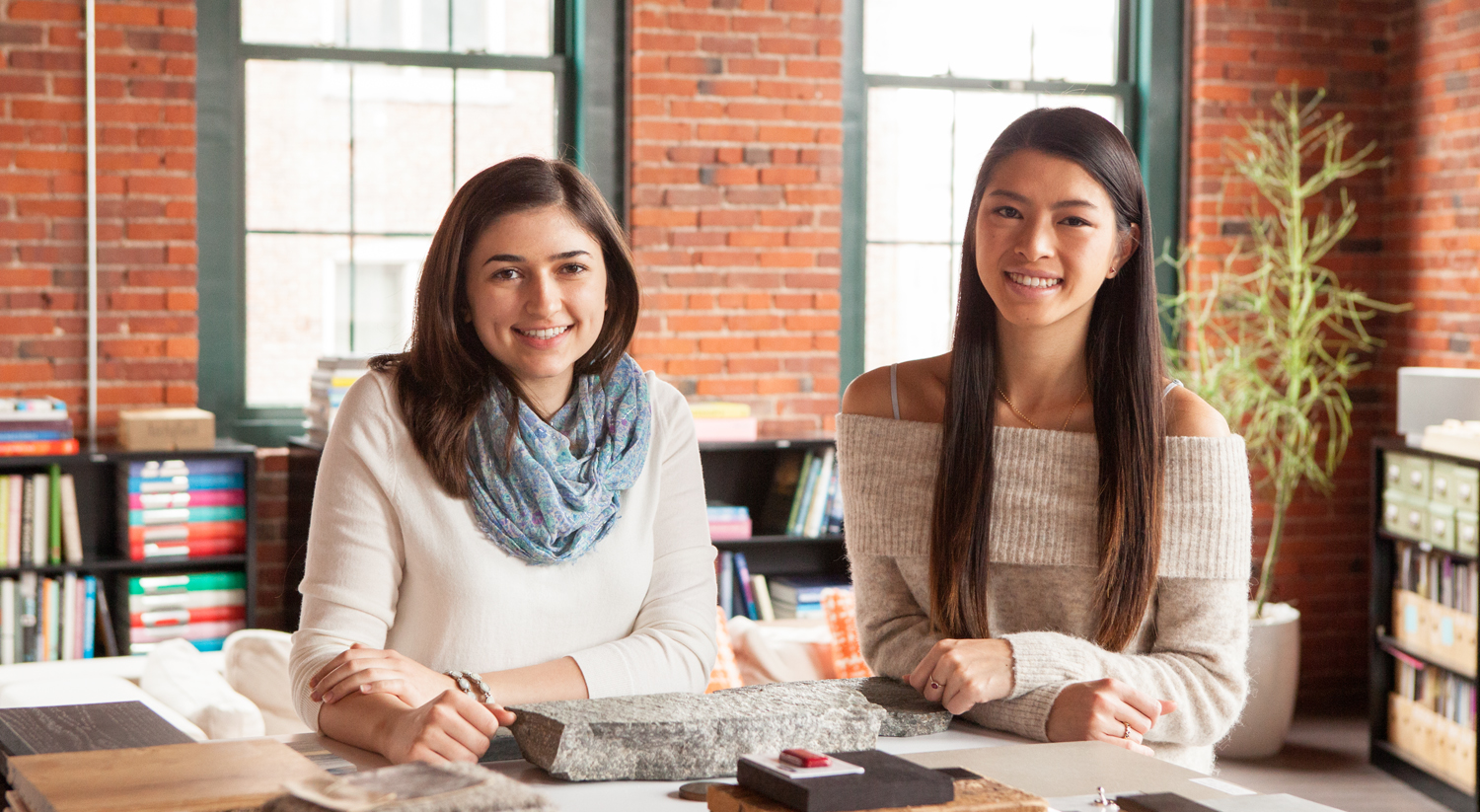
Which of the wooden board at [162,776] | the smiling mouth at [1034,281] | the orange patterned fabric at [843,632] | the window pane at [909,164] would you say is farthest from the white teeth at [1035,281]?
the window pane at [909,164]

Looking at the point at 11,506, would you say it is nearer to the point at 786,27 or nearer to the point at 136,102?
the point at 136,102

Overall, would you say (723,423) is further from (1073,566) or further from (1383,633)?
(1073,566)

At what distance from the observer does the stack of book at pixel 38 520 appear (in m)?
3.75

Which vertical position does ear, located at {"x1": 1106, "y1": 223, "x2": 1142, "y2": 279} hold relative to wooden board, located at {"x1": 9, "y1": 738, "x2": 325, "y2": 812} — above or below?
above

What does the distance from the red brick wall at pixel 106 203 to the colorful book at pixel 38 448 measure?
1.09ft

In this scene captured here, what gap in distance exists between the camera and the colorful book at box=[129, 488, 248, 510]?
3887 millimetres

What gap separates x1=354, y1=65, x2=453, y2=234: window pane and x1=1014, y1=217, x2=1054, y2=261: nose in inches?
128

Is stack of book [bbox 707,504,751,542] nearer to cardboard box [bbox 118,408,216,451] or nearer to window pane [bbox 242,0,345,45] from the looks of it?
cardboard box [bbox 118,408,216,451]

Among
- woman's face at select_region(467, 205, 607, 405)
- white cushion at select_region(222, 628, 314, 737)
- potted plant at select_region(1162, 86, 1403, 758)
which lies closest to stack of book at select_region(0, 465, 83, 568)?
white cushion at select_region(222, 628, 314, 737)

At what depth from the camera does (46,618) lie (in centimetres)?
381

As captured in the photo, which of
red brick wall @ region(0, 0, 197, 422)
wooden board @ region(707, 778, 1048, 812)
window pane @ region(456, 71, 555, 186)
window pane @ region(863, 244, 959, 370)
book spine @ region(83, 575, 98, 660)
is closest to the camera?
wooden board @ region(707, 778, 1048, 812)

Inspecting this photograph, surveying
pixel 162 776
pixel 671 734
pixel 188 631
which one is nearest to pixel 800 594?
pixel 188 631

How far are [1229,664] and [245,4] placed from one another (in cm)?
376

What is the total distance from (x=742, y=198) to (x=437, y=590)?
3276 mm
